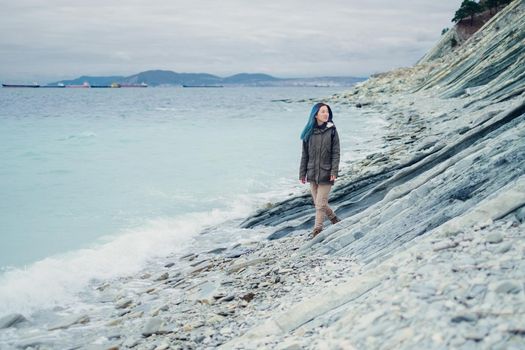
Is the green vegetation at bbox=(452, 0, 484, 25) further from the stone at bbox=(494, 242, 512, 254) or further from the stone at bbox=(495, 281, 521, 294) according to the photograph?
the stone at bbox=(495, 281, 521, 294)

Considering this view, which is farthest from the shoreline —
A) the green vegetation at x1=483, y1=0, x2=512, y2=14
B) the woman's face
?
the green vegetation at x1=483, y1=0, x2=512, y2=14

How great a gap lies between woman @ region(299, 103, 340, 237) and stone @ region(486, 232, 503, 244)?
4.15 meters

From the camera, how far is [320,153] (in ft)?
32.0

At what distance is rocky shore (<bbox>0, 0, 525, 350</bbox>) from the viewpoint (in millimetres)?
4781

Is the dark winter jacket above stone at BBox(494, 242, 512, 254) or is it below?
above

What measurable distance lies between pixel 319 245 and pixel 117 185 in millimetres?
16363

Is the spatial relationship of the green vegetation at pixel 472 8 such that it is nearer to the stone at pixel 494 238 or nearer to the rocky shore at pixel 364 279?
the rocky shore at pixel 364 279

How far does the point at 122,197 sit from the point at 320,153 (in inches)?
522

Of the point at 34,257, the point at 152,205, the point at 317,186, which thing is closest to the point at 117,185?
the point at 152,205

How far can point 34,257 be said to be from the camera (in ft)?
45.2

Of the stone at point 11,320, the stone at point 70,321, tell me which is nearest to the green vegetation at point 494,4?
the stone at point 70,321

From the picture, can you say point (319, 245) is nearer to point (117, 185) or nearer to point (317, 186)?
point (317, 186)

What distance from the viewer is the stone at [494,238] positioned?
5.74 metres

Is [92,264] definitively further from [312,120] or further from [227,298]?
[312,120]
